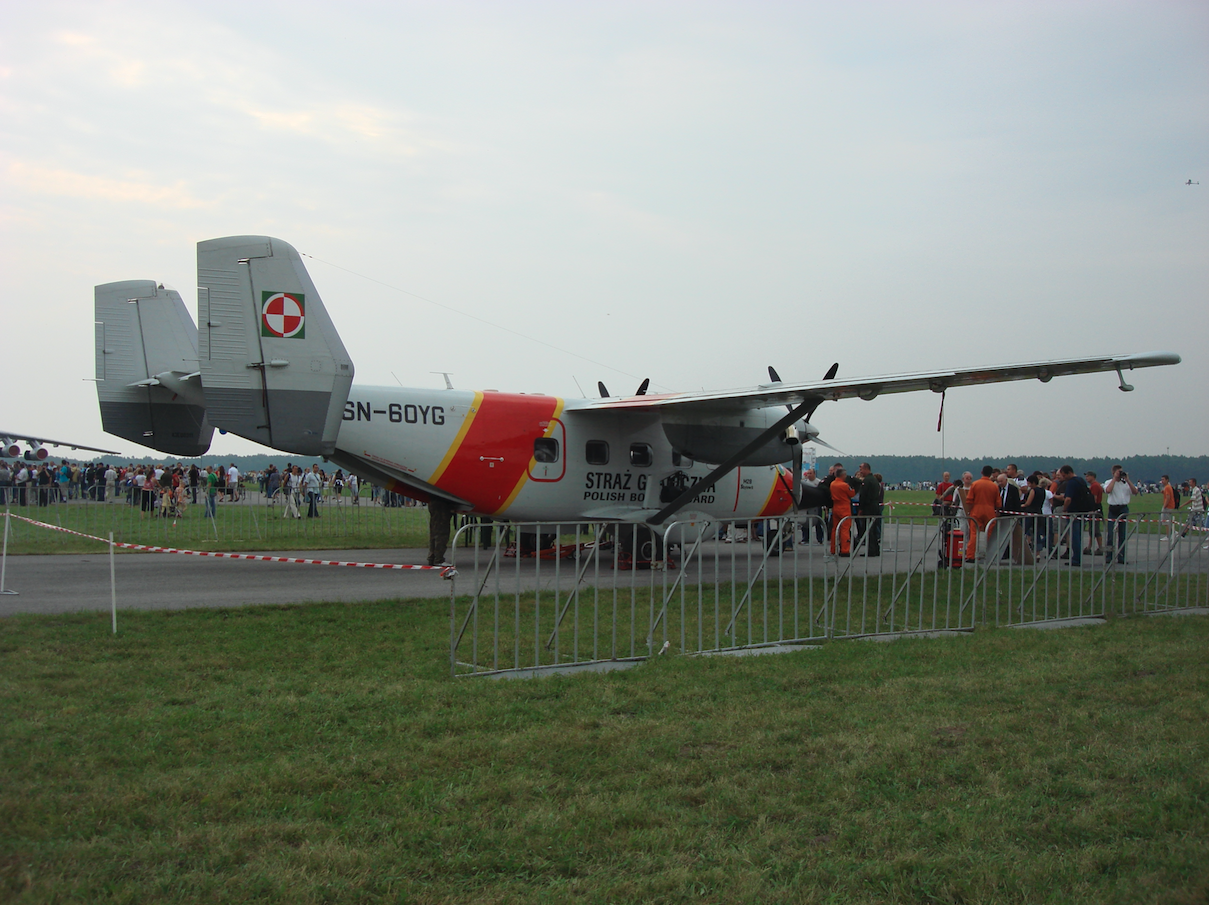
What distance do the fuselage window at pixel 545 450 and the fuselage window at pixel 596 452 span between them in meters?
0.68

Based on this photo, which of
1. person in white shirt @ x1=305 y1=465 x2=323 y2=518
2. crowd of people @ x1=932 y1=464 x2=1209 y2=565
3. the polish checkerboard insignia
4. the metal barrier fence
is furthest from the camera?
person in white shirt @ x1=305 y1=465 x2=323 y2=518

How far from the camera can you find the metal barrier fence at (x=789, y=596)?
8.48 m

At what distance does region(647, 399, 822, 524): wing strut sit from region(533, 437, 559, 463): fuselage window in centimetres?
260

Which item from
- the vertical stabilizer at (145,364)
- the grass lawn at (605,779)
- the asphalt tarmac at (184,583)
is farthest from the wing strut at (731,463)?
the vertical stabilizer at (145,364)

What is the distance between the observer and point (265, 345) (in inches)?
521

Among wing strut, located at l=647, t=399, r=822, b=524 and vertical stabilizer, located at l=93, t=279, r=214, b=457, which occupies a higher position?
vertical stabilizer, located at l=93, t=279, r=214, b=457

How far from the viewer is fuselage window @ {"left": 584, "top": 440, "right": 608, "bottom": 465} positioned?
17.3 metres

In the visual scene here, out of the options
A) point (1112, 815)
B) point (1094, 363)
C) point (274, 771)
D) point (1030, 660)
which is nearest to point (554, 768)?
point (274, 771)

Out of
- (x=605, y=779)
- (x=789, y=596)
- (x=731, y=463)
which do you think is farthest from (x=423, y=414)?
(x=605, y=779)

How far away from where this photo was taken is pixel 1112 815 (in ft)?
15.1

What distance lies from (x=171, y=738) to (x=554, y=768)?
2.65m

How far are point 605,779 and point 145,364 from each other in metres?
13.8

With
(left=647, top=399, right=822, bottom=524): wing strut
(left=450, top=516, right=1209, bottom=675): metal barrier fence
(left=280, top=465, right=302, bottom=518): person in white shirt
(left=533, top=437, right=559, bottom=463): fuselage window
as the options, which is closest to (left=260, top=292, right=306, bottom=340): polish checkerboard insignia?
(left=450, top=516, right=1209, bottom=675): metal barrier fence

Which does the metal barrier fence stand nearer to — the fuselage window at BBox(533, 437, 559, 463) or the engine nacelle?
the fuselage window at BBox(533, 437, 559, 463)
